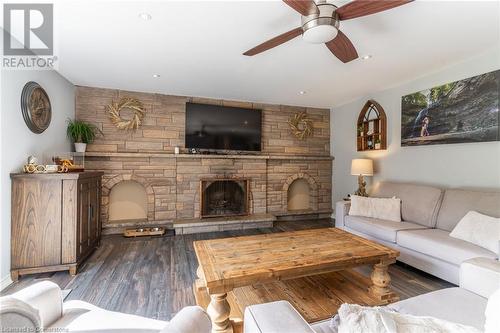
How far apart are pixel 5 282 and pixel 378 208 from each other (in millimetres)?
4278

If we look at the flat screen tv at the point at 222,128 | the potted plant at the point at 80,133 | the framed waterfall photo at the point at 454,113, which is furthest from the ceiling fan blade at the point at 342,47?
the potted plant at the point at 80,133

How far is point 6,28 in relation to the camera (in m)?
2.14

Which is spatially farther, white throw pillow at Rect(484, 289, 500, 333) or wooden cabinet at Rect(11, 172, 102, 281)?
wooden cabinet at Rect(11, 172, 102, 281)

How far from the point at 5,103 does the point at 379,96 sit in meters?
4.93

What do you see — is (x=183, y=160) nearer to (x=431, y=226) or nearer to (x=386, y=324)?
(x=431, y=226)

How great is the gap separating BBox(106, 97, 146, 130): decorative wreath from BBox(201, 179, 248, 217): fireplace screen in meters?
1.61

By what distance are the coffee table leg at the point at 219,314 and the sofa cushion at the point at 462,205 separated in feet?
8.67

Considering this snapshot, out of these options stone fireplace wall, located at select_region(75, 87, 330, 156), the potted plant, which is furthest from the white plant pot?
stone fireplace wall, located at select_region(75, 87, 330, 156)

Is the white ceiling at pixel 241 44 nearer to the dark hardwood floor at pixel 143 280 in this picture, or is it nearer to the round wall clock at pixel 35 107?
the round wall clock at pixel 35 107

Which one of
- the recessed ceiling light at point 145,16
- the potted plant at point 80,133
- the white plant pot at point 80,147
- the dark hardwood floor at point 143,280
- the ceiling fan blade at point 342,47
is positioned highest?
the recessed ceiling light at point 145,16

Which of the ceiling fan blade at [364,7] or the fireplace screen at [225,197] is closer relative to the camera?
the ceiling fan blade at [364,7]

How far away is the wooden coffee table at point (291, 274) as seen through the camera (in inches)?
63.8

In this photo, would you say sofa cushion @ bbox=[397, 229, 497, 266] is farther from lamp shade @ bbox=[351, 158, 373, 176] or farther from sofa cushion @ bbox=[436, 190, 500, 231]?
lamp shade @ bbox=[351, 158, 373, 176]

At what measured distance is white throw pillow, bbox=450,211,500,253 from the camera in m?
2.05
